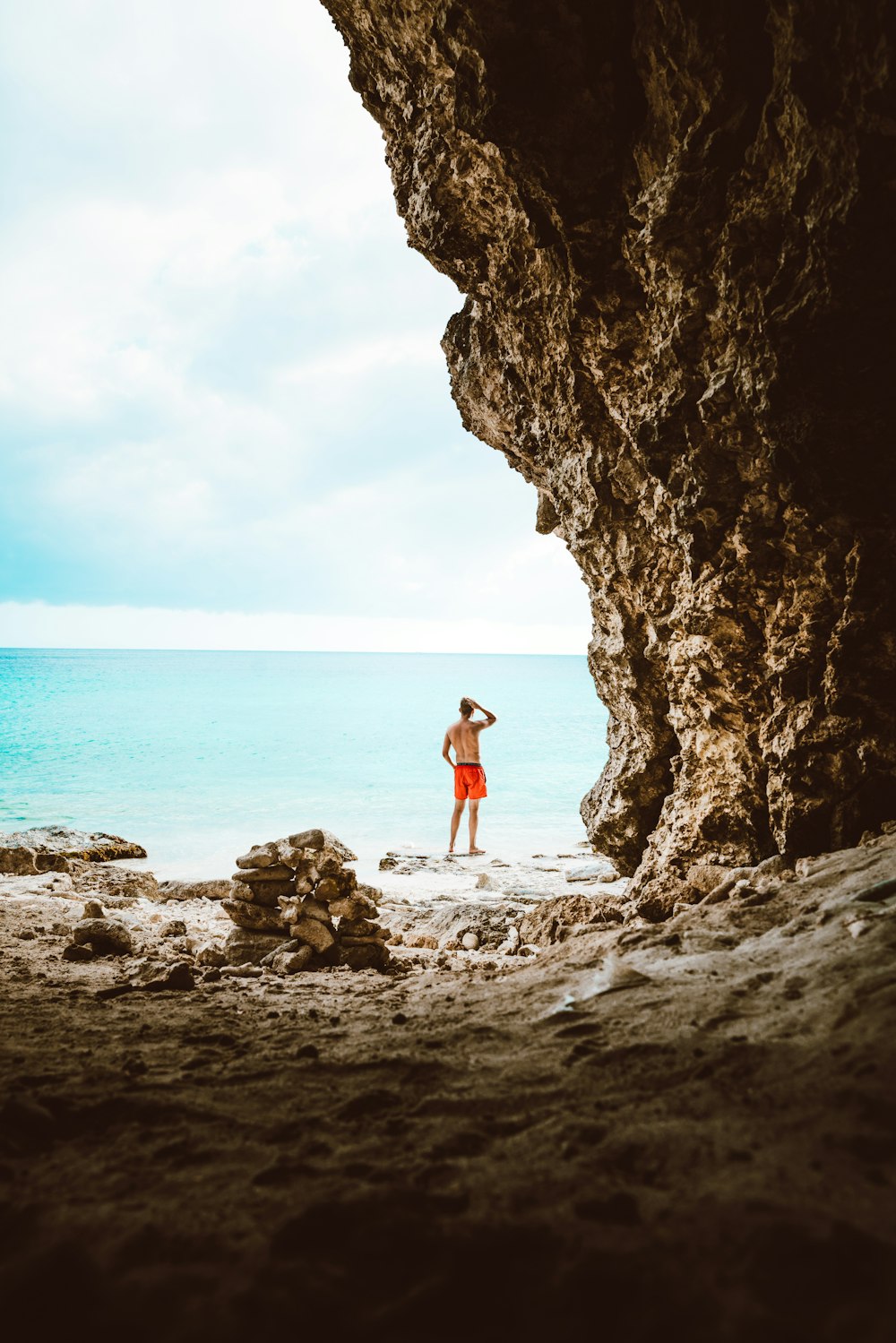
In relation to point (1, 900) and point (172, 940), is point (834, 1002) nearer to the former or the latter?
point (172, 940)

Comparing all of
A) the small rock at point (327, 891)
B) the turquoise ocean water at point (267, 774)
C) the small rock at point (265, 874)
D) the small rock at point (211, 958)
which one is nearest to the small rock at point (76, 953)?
the small rock at point (211, 958)

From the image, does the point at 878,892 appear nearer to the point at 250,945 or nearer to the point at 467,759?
the point at 250,945

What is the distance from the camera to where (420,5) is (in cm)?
462

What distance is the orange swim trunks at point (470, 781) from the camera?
40.4 ft

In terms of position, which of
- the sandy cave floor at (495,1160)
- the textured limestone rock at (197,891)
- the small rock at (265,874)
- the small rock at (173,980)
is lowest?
the textured limestone rock at (197,891)

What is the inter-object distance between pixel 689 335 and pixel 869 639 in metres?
2.41

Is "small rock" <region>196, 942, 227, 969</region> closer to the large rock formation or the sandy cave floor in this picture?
the sandy cave floor

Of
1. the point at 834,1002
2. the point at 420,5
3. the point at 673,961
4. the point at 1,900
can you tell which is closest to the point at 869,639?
the point at 673,961

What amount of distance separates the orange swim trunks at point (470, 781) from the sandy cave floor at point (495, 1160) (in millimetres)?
9163

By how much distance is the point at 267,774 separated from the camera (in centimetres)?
2325

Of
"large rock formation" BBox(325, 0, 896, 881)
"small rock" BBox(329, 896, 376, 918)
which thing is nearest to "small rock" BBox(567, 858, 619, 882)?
Answer: "large rock formation" BBox(325, 0, 896, 881)

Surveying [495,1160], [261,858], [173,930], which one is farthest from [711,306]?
[173,930]

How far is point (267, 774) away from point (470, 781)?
12869mm

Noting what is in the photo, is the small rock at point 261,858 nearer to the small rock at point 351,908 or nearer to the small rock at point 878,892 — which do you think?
the small rock at point 351,908
